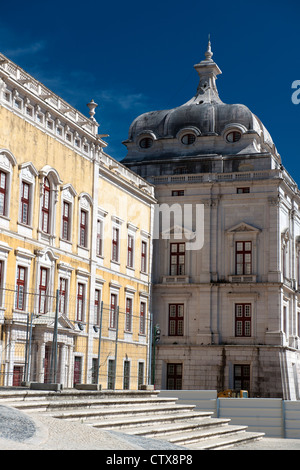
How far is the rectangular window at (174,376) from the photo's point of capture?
48.1 meters

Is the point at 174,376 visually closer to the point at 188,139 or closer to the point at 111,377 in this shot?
the point at 188,139

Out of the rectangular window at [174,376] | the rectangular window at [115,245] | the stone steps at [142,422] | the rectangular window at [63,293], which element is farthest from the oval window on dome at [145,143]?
the stone steps at [142,422]

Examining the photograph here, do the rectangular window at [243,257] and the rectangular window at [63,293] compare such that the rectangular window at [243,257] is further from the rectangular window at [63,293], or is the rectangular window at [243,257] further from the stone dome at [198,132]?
the rectangular window at [63,293]

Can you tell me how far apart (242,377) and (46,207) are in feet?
64.4

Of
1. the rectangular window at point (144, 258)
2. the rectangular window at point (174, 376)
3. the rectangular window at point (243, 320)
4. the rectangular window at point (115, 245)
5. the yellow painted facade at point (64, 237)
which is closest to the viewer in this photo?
the yellow painted facade at point (64, 237)

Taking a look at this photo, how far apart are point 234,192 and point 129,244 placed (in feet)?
30.7

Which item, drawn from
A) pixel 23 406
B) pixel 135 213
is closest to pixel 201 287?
pixel 135 213

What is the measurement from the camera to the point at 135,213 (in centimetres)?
4475

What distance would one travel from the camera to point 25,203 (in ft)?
105

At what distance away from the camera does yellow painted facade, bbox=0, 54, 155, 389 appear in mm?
25781

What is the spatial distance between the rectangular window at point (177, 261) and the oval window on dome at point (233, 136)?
27.4 ft

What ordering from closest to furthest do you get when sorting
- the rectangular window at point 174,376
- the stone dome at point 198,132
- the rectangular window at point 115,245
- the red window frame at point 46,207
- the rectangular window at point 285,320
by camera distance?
the red window frame at point 46,207
the rectangular window at point 115,245
the rectangular window at point 174,376
the rectangular window at point 285,320
the stone dome at point 198,132

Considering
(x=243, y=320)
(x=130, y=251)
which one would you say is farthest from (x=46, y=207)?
(x=243, y=320)

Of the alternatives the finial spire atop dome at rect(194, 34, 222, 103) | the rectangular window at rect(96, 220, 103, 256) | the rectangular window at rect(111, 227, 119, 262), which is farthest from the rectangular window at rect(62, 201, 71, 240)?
the finial spire atop dome at rect(194, 34, 222, 103)
